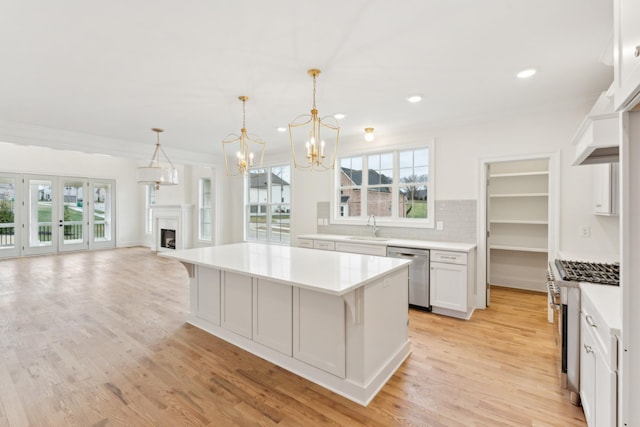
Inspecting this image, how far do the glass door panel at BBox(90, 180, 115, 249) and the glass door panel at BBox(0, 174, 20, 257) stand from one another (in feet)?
5.37

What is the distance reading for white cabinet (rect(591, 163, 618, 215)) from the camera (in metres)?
2.64

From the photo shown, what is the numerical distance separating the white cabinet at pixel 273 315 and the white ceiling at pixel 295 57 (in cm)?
192

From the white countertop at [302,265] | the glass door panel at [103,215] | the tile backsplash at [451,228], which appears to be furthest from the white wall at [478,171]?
the glass door panel at [103,215]

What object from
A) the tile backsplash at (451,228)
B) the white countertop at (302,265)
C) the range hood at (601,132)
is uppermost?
the range hood at (601,132)

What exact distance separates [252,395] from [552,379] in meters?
2.29

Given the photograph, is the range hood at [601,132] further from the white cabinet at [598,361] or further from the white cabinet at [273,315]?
the white cabinet at [273,315]

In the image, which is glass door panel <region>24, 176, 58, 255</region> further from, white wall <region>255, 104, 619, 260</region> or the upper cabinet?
the upper cabinet

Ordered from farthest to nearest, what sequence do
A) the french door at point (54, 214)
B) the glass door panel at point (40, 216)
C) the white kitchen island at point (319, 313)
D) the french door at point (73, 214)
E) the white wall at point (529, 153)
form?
the french door at point (73, 214) < the glass door panel at point (40, 216) < the french door at point (54, 214) < the white wall at point (529, 153) < the white kitchen island at point (319, 313)

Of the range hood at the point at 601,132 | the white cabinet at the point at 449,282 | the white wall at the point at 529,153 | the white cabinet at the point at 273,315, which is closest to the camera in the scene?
the range hood at the point at 601,132

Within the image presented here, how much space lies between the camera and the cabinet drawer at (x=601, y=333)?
1.25 m

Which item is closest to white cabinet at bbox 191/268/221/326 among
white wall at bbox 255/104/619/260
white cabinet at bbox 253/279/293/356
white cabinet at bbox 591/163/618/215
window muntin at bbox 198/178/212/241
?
white cabinet at bbox 253/279/293/356

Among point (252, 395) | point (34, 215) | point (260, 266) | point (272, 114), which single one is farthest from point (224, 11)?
point (34, 215)

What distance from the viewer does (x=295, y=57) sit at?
242 centimetres

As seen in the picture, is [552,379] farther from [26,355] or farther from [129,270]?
[129,270]
